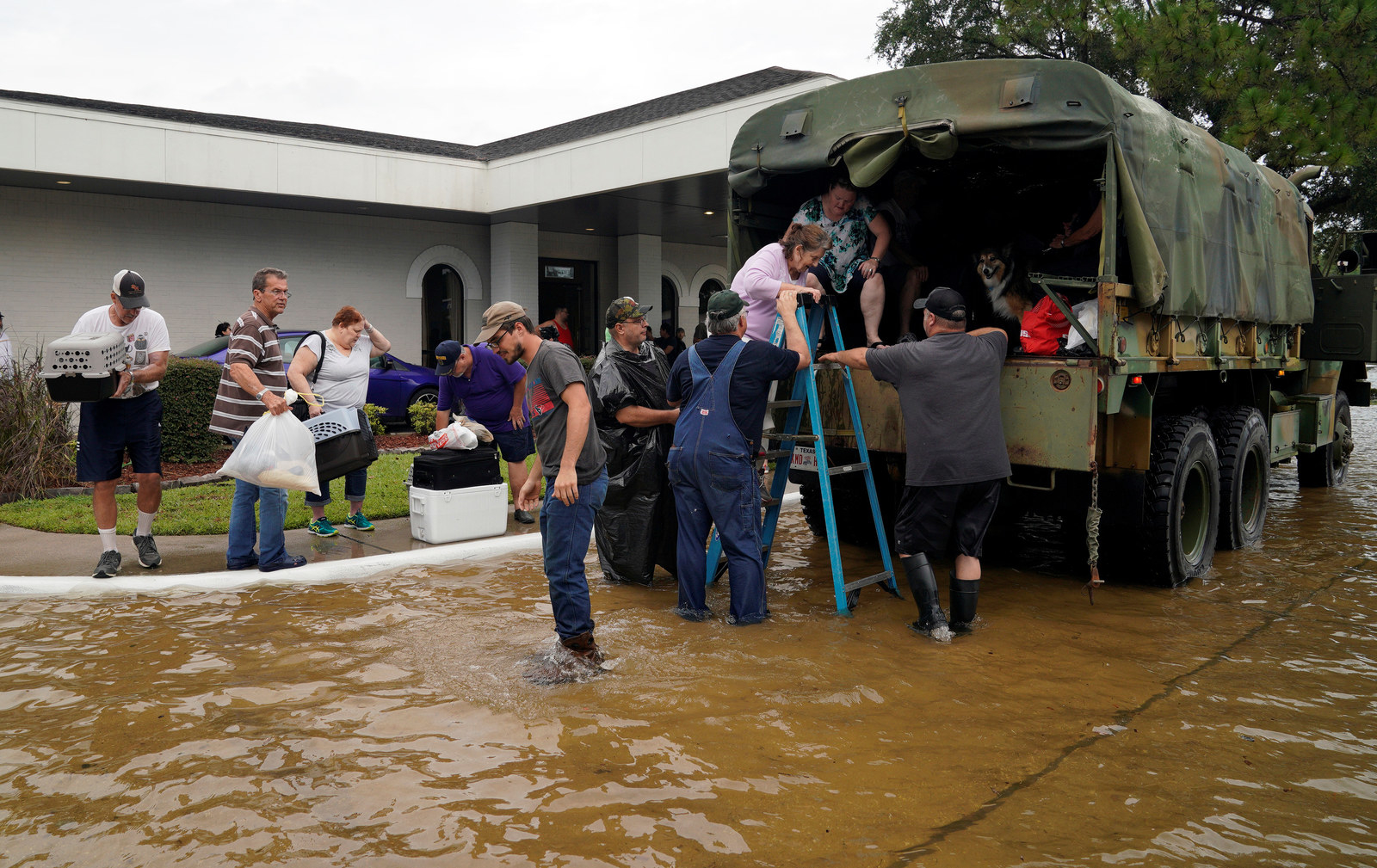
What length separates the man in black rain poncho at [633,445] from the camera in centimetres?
583

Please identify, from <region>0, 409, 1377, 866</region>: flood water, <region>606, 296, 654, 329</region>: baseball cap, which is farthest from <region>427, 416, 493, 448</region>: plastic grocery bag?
<region>606, 296, 654, 329</region>: baseball cap

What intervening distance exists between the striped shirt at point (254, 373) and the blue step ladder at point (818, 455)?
313cm

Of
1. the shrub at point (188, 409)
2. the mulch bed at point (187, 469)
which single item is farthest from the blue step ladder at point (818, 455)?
the shrub at point (188, 409)

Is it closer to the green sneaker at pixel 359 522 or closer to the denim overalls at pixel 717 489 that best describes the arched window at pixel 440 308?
the green sneaker at pixel 359 522

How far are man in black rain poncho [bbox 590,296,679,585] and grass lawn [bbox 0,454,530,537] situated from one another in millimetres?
2392

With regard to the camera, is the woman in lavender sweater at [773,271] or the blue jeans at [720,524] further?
the woman in lavender sweater at [773,271]

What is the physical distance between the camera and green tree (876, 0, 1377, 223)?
14.2 m

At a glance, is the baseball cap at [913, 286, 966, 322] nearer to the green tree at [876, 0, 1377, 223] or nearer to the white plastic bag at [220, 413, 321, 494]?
the white plastic bag at [220, 413, 321, 494]

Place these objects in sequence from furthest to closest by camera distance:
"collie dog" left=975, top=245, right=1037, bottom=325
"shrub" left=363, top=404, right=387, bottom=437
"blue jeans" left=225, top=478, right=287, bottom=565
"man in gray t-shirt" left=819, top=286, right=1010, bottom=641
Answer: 1. "shrub" left=363, top=404, right=387, bottom=437
2. "collie dog" left=975, top=245, right=1037, bottom=325
3. "blue jeans" left=225, top=478, right=287, bottom=565
4. "man in gray t-shirt" left=819, top=286, right=1010, bottom=641

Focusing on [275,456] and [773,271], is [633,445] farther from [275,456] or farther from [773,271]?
[275,456]

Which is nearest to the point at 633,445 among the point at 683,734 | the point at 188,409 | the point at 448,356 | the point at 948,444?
the point at 948,444

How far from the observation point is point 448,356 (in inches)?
297

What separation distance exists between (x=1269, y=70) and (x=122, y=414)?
53.0 ft

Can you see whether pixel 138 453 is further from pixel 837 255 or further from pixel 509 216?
pixel 509 216
